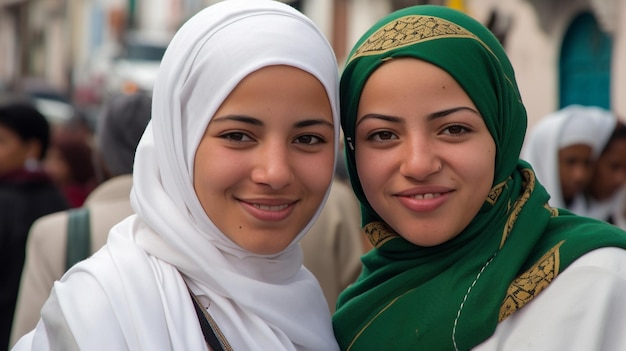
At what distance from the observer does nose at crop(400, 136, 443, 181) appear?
91.7 inches

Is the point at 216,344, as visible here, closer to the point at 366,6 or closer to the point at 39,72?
the point at 366,6

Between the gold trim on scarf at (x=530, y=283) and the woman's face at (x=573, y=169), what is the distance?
3.20 meters

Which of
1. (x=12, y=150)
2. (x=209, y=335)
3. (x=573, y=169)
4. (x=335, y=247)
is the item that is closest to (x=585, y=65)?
(x=573, y=169)

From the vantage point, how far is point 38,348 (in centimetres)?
221

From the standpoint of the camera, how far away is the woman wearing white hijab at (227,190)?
7.29 feet

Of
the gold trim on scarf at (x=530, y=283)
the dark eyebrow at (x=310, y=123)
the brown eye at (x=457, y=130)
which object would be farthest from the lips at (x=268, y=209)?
the gold trim on scarf at (x=530, y=283)

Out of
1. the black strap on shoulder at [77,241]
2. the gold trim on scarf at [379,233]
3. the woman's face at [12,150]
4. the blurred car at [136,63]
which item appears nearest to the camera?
the gold trim on scarf at [379,233]

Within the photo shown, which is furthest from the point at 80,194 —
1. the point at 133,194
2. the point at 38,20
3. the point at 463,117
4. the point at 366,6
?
the point at 38,20

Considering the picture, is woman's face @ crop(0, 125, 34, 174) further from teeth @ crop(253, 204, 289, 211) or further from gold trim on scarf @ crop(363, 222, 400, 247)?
teeth @ crop(253, 204, 289, 211)

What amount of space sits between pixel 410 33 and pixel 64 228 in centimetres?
155

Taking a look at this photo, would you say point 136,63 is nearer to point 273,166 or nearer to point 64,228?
point 64,228

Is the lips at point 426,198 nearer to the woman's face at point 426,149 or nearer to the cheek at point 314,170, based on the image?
the woman's face at point 426,149

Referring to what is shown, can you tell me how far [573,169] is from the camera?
18.0 ft

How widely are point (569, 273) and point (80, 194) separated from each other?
14.1 ft
